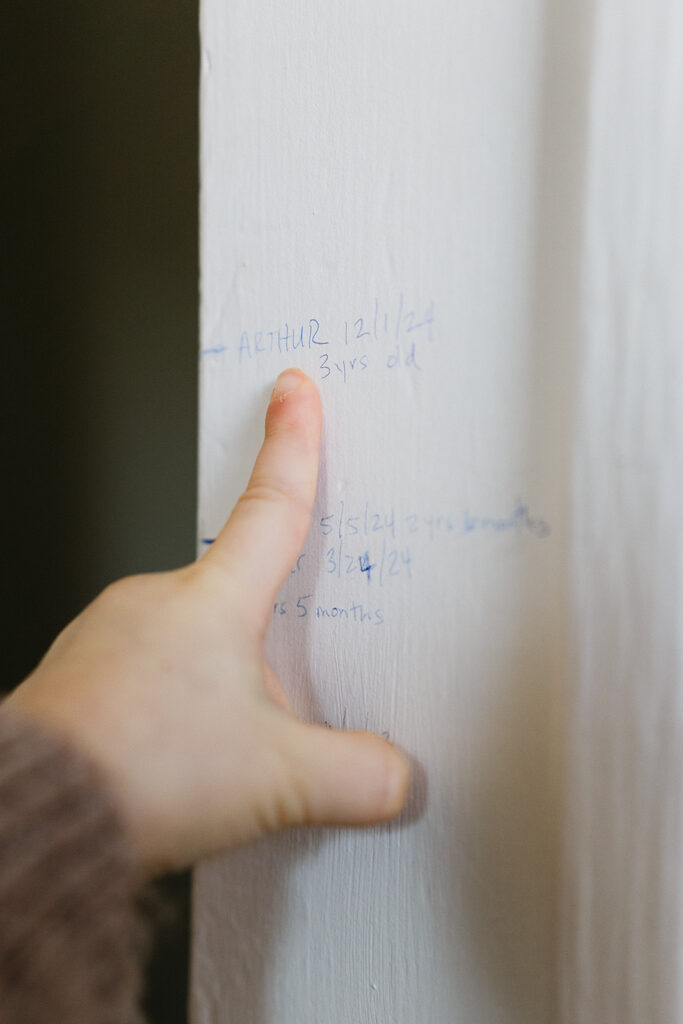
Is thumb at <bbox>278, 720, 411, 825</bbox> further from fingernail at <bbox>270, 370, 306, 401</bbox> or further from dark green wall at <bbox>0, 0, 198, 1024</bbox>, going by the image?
dark green wall at <bbox>0, 0, 198, 1024</bbox>

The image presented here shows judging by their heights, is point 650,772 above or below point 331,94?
below

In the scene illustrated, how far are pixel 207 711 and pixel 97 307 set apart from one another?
588 mm

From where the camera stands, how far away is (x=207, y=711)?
0.83 feet

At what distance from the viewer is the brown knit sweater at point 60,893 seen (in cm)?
18

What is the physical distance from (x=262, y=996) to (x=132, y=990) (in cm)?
16

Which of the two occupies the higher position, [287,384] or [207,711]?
[287,384]

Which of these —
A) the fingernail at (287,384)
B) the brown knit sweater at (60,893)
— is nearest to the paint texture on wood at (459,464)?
the fingernail at (287,384)

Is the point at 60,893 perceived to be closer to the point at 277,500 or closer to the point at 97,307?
the point at 277,500

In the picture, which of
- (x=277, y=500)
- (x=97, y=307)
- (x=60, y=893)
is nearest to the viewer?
(x=60, y=893)

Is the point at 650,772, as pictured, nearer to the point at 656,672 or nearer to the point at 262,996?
the point at 656,672

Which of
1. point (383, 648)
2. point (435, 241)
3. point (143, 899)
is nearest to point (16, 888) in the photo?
point (143, 899)

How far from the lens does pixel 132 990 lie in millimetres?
203

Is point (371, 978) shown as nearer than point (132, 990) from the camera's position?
No

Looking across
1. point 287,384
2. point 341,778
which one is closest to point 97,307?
point 287,384
